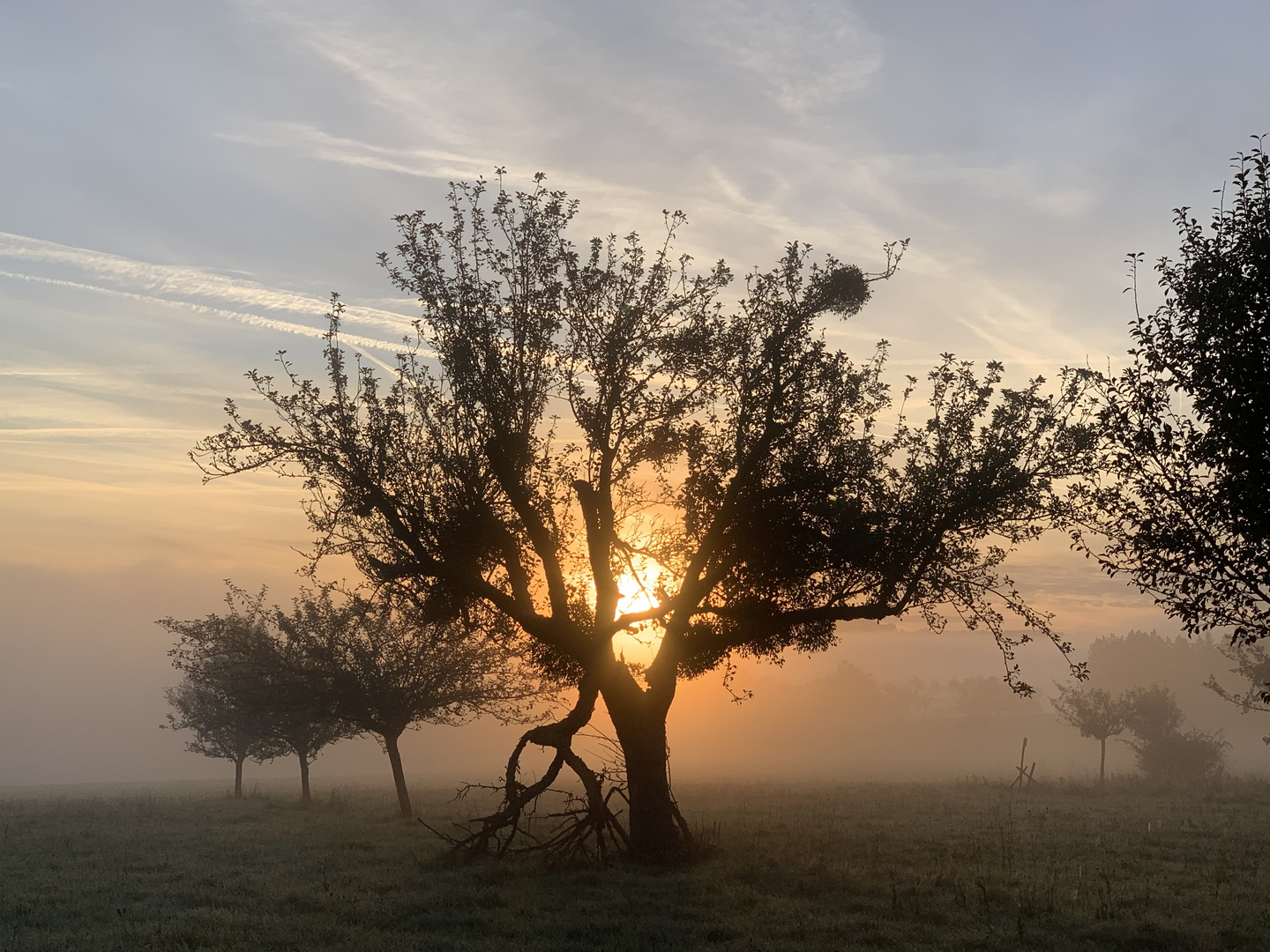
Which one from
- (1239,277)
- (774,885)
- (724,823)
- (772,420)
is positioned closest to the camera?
(1239,277)

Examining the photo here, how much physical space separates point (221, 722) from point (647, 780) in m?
40.4

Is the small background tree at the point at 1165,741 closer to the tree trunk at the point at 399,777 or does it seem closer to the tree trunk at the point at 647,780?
the tree trunk at the point at 399,777

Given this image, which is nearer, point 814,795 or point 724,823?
point 724,823

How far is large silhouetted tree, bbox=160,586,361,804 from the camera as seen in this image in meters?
35.9

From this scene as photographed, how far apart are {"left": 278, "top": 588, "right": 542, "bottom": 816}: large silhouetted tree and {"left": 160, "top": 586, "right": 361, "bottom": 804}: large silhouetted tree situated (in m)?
0.71

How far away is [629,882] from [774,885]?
326cm

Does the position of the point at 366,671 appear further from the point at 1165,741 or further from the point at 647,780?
the point at 1165,741

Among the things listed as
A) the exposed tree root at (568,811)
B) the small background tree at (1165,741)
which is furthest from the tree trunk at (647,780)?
the small background tree at (1165,741)

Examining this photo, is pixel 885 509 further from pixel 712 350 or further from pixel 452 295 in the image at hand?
pixel 452 295

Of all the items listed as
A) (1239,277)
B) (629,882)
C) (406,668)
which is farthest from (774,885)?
(406,668)

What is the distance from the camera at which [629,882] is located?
20344 millimetres

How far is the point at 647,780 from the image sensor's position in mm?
23359

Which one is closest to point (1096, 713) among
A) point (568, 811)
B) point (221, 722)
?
point (568, 811)

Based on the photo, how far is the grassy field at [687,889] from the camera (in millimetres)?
15891
